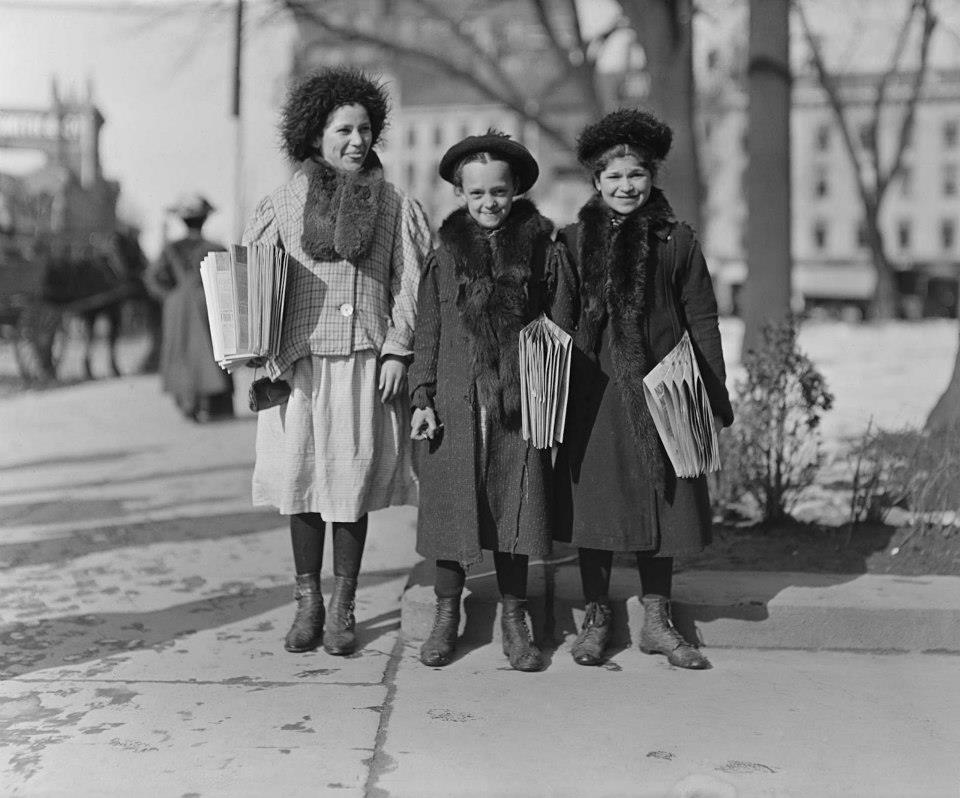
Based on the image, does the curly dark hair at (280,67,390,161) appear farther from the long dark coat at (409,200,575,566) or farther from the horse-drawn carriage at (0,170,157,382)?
the horse-drawn carriage at (0,170,157,382)

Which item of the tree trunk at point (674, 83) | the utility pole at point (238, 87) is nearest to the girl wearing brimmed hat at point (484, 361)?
the tree trunk at point (674, 83)

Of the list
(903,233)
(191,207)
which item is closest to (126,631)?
(191,207)

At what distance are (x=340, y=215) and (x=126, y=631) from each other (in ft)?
5.90

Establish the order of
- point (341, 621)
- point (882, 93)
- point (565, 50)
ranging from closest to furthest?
point (341, 621) → point (565, 50) → point (882, 93)

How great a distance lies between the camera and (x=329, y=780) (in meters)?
3.25

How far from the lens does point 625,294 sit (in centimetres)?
412

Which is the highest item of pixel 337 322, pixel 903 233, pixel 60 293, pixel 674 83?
pixel 903 233

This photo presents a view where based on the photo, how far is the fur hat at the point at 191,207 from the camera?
35.6 ft

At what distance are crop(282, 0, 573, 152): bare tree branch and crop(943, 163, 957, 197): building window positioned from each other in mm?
57845

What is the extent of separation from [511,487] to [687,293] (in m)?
0.89

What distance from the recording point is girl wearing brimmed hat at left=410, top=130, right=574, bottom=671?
412cm

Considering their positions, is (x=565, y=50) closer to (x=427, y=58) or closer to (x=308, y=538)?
(x=427, y=58)

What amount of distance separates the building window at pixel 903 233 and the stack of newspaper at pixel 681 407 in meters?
70.5

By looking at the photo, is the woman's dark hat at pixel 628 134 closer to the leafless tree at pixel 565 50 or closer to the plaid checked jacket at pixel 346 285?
the plaid checked jacket at pixel 346 285
